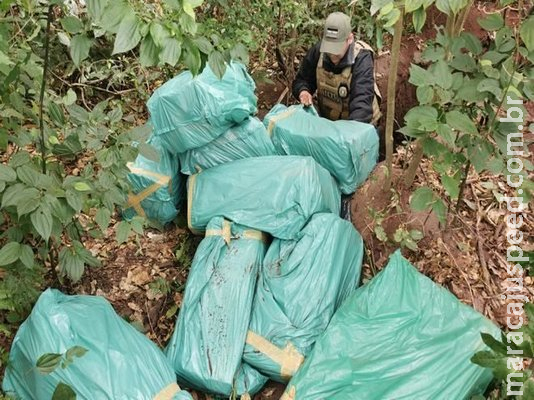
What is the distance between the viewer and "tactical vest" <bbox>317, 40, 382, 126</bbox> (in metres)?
2.98

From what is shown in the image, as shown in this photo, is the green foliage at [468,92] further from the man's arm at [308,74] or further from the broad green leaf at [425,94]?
the man's arm at [308,74]

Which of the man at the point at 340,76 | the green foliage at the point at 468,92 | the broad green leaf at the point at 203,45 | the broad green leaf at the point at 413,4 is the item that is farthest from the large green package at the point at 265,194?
the broad green leaf at the point at 413,4

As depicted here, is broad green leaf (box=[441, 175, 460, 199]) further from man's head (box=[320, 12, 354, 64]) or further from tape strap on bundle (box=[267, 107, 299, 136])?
man's head (box=[320, 12, 354, 64])

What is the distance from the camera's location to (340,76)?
3016 millimetres

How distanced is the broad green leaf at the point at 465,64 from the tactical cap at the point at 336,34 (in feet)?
3.89

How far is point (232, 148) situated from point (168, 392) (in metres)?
1.07

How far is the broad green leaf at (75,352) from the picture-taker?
63.4 inches

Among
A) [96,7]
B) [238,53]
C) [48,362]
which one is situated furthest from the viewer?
[48,362]

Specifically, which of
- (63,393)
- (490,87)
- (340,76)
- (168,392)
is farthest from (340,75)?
(63,393)

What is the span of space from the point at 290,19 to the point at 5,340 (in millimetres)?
2304

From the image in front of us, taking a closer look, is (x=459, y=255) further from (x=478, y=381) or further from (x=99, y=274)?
(x=99, y=274)

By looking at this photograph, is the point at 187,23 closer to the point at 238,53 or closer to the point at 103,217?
the point at 238,53

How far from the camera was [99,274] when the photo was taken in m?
2.37

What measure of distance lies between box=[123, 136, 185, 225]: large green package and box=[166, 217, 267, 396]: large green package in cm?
34
